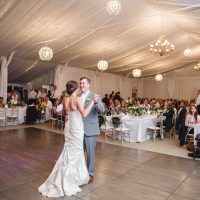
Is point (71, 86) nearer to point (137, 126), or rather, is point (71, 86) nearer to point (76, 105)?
point (76, 105)

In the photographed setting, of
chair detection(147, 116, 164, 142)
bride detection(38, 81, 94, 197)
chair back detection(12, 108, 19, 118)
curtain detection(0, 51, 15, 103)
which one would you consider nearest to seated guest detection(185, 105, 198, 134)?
chair detection(147, 116, 164, 142)

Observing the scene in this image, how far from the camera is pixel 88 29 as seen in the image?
268 inches

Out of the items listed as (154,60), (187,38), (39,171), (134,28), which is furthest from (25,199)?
(154,60)

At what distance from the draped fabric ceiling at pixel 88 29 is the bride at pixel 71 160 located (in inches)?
125

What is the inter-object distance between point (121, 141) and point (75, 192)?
3.56 m

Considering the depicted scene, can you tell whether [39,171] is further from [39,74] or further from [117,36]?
[39,74]

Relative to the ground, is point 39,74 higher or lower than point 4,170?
higher

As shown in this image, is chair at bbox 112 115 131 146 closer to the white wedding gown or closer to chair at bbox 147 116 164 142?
chair at bbox 147 116 164 142

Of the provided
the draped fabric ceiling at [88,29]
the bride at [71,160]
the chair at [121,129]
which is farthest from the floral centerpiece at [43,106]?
the bride at [71,160]

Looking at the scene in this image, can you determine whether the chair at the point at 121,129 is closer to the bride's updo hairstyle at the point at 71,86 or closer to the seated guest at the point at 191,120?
the seated guest at the point at 191,120

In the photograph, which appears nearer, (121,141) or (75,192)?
(75,192)

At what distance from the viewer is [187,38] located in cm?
935

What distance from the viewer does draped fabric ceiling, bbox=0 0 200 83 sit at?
5.38 metres

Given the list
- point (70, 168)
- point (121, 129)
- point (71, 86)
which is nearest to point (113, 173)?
point (70, 168)
